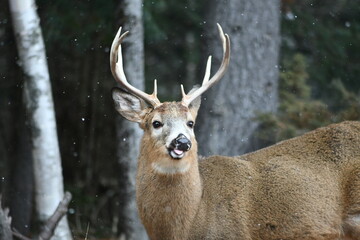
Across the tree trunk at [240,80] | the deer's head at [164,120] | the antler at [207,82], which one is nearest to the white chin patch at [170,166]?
the deer's head at [164,120]

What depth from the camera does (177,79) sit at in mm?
16797

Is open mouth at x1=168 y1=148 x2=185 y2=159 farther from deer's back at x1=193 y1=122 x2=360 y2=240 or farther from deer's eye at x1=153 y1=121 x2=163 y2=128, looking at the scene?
deer's back at x1=193 y1=122 x2=360 y2=240

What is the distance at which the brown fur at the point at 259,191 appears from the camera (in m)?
7.93

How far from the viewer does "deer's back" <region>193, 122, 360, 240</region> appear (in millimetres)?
8016

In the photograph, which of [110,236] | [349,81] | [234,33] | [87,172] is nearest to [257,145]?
[234,33]

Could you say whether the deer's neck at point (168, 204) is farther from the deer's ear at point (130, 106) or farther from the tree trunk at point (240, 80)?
the tree trunk at point (240, 80)

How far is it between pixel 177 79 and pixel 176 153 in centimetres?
919

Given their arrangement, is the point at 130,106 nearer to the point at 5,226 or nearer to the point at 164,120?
the point at 164,120

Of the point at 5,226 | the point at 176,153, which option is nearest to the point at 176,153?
the point at 176,153

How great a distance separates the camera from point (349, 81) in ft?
49.1

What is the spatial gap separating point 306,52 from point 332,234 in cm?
759

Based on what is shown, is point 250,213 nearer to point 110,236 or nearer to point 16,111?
point 110,236

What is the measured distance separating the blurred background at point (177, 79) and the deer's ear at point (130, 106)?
2.79 m

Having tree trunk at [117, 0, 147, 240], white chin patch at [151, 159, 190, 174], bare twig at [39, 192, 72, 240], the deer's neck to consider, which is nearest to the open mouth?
white chin patch at [151, 159, 190, 174]
